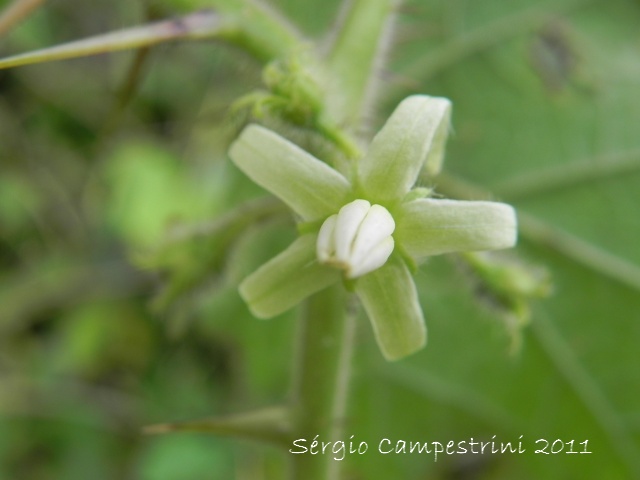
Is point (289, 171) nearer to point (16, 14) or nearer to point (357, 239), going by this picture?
point (357, 239)

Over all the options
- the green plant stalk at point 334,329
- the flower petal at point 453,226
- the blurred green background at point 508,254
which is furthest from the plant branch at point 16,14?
the flower petal at point 453,226

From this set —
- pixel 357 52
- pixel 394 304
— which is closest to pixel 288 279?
pixel 394 304

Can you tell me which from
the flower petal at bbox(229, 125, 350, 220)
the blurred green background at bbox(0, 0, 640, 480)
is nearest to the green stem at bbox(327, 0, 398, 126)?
the blurred green background at bbox(0, 0, 640, 480)

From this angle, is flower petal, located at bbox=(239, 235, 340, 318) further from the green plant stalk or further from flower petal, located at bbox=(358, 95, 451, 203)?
the green plant stalk

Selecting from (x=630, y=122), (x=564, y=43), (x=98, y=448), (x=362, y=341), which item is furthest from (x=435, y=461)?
(x=98, y=448)

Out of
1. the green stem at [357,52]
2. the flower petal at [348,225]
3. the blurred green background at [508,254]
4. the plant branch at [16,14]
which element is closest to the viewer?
the flower petal at [348,225]

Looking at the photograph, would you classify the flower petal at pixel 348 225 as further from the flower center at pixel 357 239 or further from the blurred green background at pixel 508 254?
the blurred green background at pixel 508 254

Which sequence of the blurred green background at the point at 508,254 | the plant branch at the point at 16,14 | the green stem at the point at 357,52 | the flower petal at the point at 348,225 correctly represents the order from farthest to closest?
the blurred green background at the point at 508,254
the green stem at the point at 357,52
the plant branch at the point at 16,14
the flower petal at the point at 348,225
